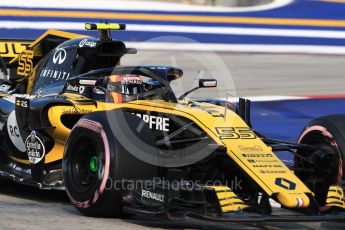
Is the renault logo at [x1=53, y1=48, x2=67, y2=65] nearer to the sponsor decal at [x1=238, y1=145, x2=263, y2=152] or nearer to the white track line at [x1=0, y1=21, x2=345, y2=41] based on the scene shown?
the sponsor decal at [x1=238, y1=145, x2=263, y2=152]

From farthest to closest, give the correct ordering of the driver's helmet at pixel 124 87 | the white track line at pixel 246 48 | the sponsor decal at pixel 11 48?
the white track line at pixel 246 48 < the sponsor decal at pixel 11 48 < the driver's helmet at pixel 124 87

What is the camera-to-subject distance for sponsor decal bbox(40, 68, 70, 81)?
8477mm

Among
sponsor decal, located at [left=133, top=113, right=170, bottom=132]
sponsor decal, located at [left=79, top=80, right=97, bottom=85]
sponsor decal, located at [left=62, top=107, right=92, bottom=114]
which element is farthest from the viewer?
sponsor decal, located at [left=62, top=107, right=92, bottom=114]

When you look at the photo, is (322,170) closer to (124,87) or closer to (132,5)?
(124,87)

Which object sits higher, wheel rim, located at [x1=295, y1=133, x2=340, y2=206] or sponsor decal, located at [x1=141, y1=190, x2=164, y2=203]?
wheel rim, located at [x1=295, y1=133, x2=340, y2=206]

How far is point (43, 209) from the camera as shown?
728 centimetres

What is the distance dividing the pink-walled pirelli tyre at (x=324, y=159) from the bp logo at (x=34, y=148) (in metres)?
2.31

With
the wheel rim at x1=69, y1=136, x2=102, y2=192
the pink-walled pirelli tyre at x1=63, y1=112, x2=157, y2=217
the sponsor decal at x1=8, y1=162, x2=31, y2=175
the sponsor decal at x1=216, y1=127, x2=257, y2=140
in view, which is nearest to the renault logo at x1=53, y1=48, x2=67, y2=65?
the sponsor decal at x1=8, y1=162, x2=31, y2=175

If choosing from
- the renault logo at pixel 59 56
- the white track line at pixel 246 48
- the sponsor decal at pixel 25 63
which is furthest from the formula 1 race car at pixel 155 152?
the white track line at pixel 246 48

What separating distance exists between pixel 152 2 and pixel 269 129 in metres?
12.5

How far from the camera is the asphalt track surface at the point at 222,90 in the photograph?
6.57m

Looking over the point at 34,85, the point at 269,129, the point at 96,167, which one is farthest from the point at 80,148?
the point at 269,129

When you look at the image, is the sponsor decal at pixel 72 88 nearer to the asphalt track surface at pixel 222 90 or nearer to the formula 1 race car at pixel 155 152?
the formula 1 race car at pixel 155 152

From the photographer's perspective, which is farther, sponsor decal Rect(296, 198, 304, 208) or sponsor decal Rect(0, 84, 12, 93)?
sponsor decal Rect(0, 84, 12, 93)
